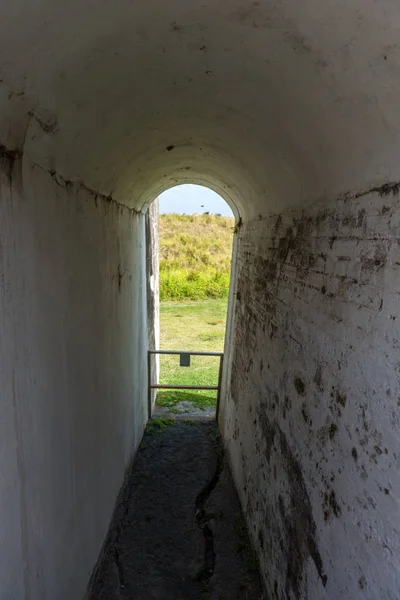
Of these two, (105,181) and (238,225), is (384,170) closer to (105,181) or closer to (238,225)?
(105,181)

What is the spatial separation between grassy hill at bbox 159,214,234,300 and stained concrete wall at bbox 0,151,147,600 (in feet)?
41.3

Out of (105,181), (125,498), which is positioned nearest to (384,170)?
(105,181)

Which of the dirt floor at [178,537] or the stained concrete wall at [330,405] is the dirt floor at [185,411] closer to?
the dirt floor at [178,537]

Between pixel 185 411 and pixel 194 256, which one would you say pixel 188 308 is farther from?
pixel 185 411

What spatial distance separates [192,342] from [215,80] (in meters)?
9.12

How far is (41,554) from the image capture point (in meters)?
2.03

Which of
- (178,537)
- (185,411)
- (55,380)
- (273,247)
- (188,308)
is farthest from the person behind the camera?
(188,308)

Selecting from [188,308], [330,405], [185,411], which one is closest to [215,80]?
[330,405]

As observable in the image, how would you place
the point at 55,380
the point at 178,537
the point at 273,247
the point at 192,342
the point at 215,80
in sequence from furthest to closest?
the point at 192,342, the point at 178,537, the point at 273,247, the point at 55,380, the point at 215,80

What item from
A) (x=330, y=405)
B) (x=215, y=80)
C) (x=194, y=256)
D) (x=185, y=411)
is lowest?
(x=185, y=411)

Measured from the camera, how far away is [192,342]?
10.8 metres

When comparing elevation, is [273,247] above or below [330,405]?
above

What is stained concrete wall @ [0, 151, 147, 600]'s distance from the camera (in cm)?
166

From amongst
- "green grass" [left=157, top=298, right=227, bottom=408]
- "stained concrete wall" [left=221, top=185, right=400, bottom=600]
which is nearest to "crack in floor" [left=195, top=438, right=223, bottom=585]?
"stained concrete wall" [left=221, top=185, right=400, bottom=600]
